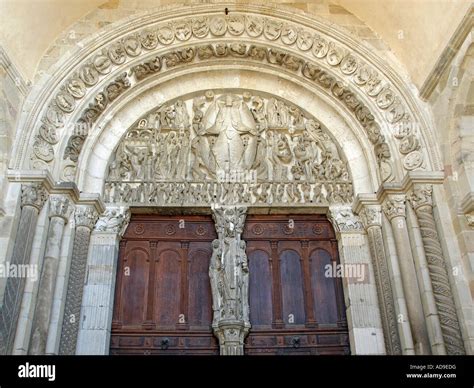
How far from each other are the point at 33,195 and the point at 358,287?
4602 millimetres

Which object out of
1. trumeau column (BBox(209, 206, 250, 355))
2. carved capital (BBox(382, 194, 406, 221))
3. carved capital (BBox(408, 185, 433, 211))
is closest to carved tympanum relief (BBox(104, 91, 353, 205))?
trumeau column (BBox(209, 206, 250, 355))

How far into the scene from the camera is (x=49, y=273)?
20.7 feet

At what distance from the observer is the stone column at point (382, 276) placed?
630cm

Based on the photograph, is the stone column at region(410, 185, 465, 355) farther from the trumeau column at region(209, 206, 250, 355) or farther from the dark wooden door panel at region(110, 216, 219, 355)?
the dark wooden door panel at region(110, 216, 219, 355)

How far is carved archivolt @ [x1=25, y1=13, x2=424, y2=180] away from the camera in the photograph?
729 cm

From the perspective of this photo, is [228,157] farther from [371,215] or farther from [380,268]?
[380,268]

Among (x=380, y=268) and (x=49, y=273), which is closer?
(x=49, y=273)

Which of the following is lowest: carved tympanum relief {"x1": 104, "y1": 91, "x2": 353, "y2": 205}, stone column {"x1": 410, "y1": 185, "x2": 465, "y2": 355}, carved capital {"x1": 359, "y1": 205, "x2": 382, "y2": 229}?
stone column {"x1": 410, "y1": 185, "x2": 465, "y2": 355}

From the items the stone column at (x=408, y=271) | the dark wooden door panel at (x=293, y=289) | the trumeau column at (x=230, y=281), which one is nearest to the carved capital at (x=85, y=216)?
the trumeau column at (x=230, y=281)

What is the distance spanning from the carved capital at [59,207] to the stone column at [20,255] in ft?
0.39

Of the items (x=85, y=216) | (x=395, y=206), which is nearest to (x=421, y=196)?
(x=395, y=206)

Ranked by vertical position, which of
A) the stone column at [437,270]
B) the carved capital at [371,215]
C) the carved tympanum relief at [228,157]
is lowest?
the stone column at [437,270]

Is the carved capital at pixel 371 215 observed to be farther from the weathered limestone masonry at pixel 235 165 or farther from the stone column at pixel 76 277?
the stone column at pixel 76 277

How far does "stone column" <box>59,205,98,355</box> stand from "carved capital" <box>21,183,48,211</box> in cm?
53
